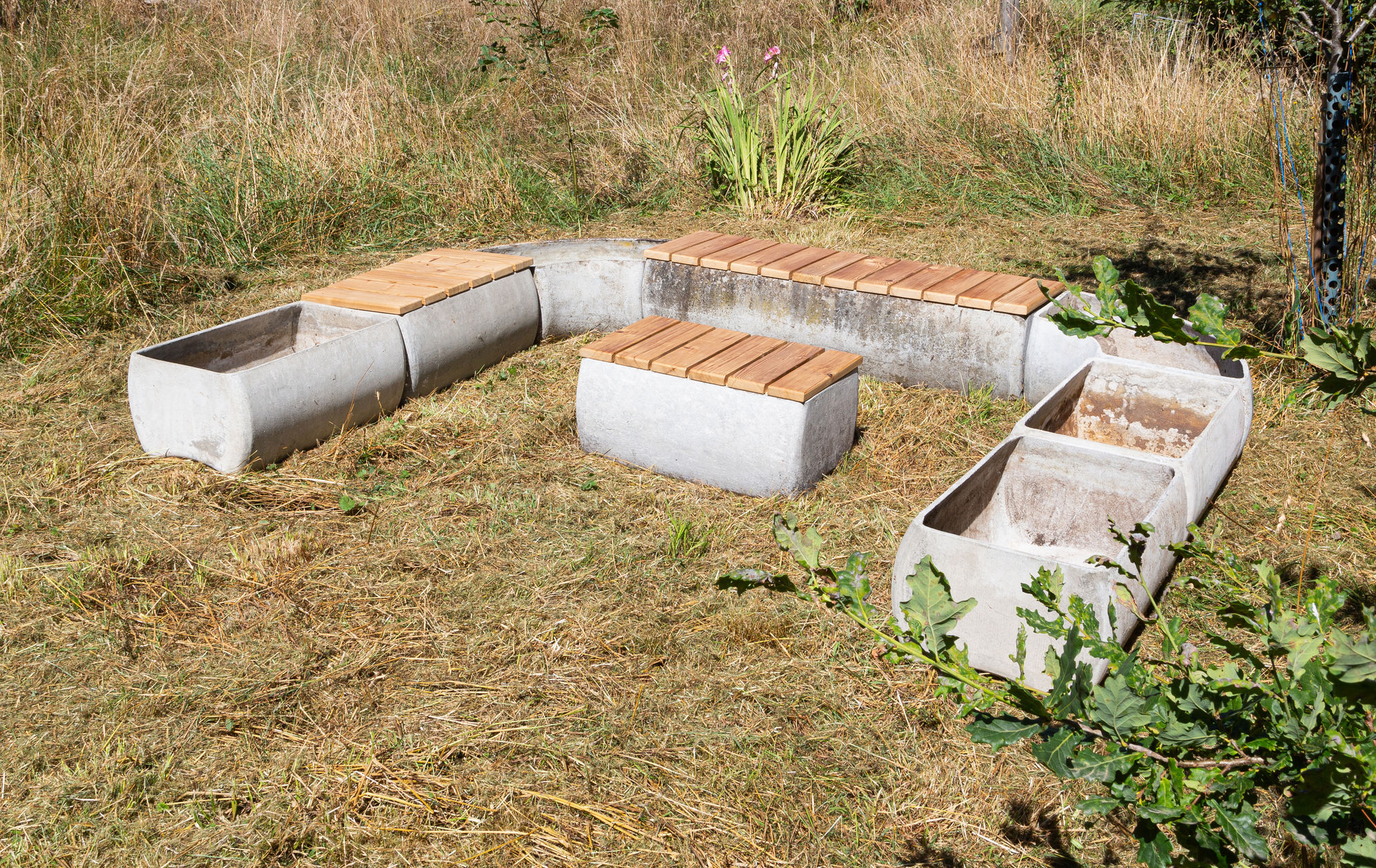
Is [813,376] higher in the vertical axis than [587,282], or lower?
higher

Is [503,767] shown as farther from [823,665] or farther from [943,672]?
[943,672]

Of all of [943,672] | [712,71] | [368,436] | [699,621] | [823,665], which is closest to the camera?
[943,672]

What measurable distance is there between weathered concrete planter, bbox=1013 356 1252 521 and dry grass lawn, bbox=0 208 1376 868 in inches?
9.5

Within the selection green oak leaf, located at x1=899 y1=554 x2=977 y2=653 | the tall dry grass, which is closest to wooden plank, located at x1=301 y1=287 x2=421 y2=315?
the tall dry grass

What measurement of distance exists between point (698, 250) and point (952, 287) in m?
1.18

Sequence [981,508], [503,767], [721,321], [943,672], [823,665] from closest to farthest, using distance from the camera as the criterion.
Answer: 1. [943,672]
2. [503,767]
3. [823,665]
4. [981,508]
5. [721,321]

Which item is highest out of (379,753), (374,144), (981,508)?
(374,144)

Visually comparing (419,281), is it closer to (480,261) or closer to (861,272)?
(480,261)

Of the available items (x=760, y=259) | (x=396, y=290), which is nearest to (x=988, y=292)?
(x=760, y=259)

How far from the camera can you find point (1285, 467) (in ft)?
11.8

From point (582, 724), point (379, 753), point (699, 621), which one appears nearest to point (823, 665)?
point (699, 621)

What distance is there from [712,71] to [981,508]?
591 cm

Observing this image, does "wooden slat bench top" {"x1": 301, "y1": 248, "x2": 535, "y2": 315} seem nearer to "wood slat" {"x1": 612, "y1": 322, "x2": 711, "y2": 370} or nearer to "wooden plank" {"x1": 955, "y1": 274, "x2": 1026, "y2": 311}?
"wood slat" {"x1": 612, "y1": 322, "x2": 711, "y2": 370}

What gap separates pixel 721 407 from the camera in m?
3.47
